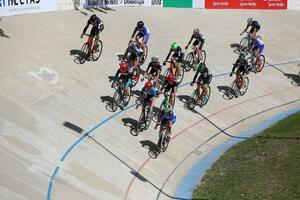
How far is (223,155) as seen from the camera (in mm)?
19078

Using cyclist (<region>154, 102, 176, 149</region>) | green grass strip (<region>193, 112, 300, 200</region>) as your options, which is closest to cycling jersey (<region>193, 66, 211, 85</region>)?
green grass strip (<region>193, 112, 300, 200</region>)

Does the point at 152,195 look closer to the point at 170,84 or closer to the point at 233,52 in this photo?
the point at 170,84

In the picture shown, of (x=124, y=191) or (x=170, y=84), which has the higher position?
(x=170, y=84)

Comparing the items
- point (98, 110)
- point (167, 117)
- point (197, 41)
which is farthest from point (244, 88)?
point (167, 117)

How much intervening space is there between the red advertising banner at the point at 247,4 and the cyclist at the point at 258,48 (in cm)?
880

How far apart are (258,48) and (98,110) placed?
9.49 meters

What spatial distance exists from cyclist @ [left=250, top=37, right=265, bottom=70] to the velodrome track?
0.78 m

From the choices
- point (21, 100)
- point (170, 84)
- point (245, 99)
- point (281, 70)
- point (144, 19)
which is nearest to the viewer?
point (21, 100)

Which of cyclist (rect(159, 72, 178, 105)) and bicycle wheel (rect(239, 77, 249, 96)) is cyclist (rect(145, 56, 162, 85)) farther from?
bicycle wheel (rect(239, 77, 249, 96))

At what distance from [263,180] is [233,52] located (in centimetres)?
1344

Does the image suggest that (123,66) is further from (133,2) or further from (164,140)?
(133,2)

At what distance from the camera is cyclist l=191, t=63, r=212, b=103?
21.0 m

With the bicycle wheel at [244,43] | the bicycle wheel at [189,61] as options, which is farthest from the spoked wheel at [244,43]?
the bicycle wheel at [189,61]

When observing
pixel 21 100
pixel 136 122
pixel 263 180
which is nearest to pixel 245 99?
pixel 136 122
